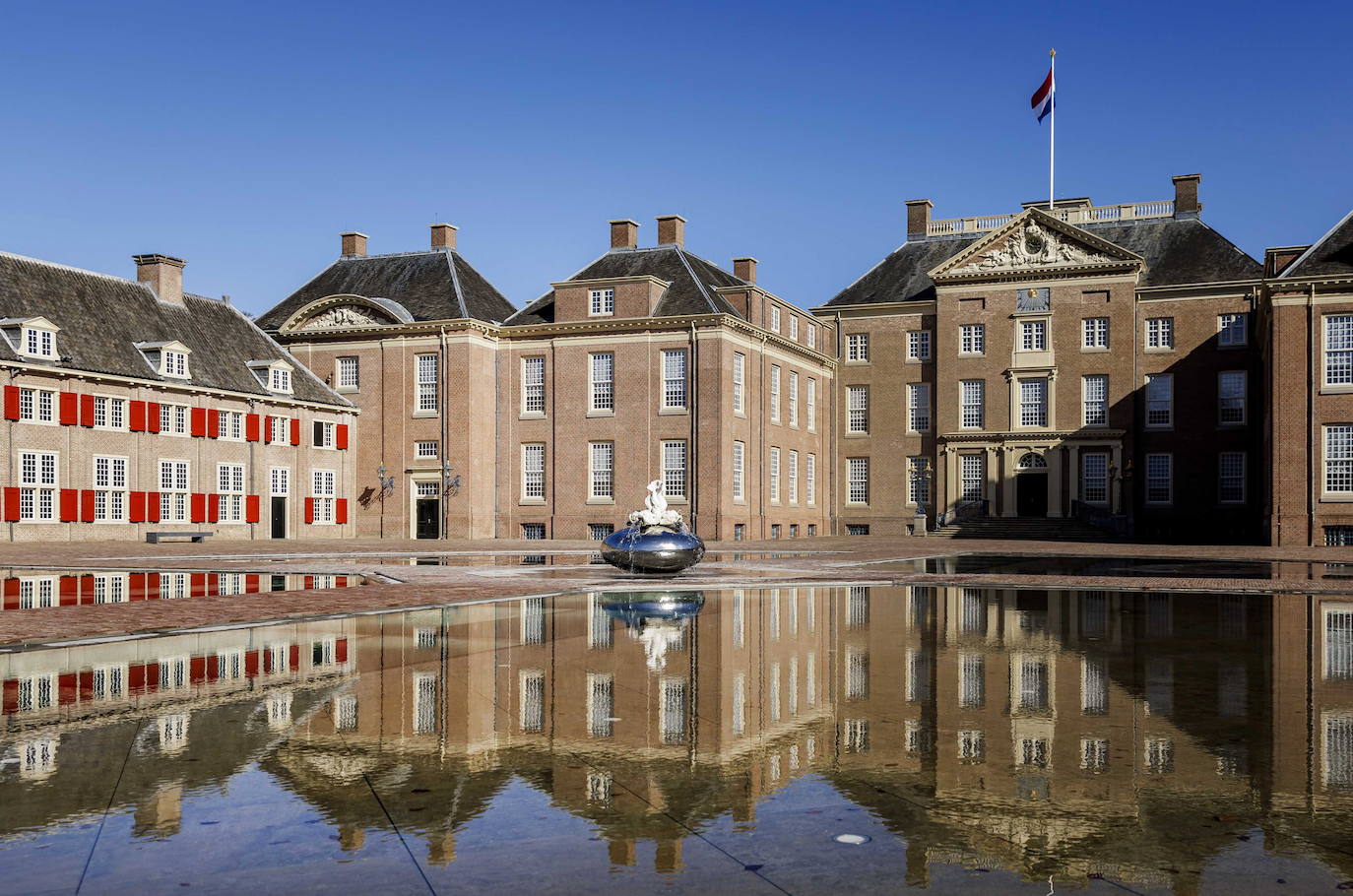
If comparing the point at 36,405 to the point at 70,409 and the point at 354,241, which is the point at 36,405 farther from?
the point at 354,241

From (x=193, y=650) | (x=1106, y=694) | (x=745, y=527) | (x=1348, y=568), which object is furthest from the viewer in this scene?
(x=745, y=527)

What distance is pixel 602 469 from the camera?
5169 cm

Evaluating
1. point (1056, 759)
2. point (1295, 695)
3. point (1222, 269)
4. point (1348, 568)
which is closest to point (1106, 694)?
point (1295, 695)

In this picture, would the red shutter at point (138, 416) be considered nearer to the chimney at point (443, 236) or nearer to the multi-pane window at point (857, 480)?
the chimney at point (443, 236)

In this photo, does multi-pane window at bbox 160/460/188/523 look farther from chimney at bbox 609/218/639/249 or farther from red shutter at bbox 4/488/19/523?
chimney at bbox 609/218/639/249

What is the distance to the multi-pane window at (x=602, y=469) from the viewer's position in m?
51.4

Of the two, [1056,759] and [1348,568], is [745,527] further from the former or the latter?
[1056,759]

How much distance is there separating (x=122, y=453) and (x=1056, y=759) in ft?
137

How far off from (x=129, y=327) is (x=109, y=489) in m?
6.46

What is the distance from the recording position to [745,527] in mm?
51625

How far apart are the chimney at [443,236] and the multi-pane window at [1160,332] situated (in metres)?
30.4

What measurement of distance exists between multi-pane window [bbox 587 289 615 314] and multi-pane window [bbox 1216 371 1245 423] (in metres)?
25.6

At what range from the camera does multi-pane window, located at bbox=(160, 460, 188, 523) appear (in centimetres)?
4459

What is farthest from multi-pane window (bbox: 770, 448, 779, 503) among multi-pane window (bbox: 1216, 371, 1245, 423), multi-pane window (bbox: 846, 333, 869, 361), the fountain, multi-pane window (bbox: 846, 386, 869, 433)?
the fountain
